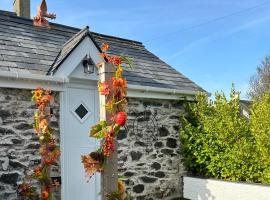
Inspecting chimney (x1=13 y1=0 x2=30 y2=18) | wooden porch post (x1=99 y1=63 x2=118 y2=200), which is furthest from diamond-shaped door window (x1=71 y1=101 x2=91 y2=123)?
chimney (x1=13 y1=0 x2=30 y2=18)

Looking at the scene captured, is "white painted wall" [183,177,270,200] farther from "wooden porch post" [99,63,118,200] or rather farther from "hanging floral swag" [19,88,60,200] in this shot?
"wooden porch post" [99,63,118,200]

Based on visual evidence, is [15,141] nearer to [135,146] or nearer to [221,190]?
[135,146]

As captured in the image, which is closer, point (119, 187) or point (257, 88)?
point (119, 187)

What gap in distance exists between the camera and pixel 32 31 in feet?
30.4

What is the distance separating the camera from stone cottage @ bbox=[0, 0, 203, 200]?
6.93 meters

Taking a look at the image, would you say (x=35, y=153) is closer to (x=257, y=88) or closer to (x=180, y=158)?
(x=180, y=158)

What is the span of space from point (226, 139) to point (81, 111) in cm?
357

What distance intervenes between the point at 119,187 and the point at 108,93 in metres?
1.19

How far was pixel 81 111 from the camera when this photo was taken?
8.09 meters

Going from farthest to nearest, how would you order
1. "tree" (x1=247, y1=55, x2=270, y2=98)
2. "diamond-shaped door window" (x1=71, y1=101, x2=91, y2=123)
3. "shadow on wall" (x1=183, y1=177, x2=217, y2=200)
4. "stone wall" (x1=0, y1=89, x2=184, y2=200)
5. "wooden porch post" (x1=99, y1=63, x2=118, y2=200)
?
1. "tree" (x1=247, y1=55, x2=270, y2=98)
2. "shadow on wall" (x1=183, y1=177, x2=217, y2=200)
3. "diamond-shaped door window" (x1=71, y1=101, x2=91, y2=123)
4. "stone wall" (x1=0, y1=89, x2=184, y2=200)
5. "wooden porch post" (x1=99, y1=63, x2=118, y2=200)

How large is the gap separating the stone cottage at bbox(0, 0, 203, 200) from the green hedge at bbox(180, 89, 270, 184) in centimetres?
44

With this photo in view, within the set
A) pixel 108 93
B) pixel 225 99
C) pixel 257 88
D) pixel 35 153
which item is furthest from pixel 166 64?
pixel 257 88

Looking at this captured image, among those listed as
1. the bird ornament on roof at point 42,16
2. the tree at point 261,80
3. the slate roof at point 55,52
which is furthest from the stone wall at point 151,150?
the tree at point 261,80

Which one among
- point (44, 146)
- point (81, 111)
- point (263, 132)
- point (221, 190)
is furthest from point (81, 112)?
point (263, 132)
